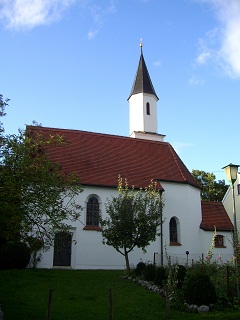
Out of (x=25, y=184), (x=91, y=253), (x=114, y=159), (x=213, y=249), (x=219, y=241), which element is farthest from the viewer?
(x=219, y=241)

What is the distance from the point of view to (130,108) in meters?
38.1

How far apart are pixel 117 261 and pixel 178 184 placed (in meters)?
7.68

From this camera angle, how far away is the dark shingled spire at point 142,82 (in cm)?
3782

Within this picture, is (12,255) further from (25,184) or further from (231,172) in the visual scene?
(231,172)

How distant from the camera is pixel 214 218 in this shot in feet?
101

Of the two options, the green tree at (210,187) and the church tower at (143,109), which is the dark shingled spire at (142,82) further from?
the green tree at (210,187)

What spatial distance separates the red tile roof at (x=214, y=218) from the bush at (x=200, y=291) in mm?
14837

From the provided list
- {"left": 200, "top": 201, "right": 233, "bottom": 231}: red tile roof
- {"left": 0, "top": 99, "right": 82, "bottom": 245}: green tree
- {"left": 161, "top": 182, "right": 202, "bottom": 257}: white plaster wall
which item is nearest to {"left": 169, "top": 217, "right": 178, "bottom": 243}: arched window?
{"left": 161, "top": 182, "right": 202, "bottom": 257}: white plaster wall

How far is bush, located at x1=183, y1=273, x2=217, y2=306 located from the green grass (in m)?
0.75

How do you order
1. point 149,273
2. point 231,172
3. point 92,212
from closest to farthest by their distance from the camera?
point 231,172 → point 149,273 → point 92,212

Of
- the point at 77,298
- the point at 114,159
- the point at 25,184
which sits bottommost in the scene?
the point at 77,298

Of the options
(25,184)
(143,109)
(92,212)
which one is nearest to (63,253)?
(92,212)

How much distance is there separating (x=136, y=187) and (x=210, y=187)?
2168 centimetres

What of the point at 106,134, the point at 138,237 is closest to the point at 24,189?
the point at 138,237
